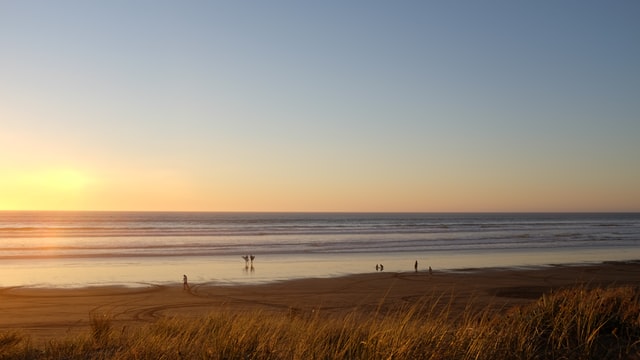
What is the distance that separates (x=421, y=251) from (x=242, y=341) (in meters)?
38.0

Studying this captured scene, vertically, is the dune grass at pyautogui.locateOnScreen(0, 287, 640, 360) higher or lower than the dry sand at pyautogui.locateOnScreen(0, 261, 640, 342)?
higher

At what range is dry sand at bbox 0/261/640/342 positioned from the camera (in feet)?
55.9

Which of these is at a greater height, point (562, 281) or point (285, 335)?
point (285, 335)

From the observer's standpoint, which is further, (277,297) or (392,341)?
(277,297)

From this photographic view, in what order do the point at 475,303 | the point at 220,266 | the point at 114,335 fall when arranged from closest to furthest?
the point at 114,335 → the point at 475,303 → the point at 220,266

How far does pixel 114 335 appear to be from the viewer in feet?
31.7

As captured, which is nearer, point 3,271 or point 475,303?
point 475,303

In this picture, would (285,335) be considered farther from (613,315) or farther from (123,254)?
(123,254)

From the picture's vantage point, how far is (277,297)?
21391 millimetres

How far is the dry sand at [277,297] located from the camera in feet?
55.9

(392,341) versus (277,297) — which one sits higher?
(392,341)

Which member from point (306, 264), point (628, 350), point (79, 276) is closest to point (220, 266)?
point (306, 264)

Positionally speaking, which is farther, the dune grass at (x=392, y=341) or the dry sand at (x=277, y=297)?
the dry sand at (x=277, y=297)

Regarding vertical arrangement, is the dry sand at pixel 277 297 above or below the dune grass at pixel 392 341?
below
